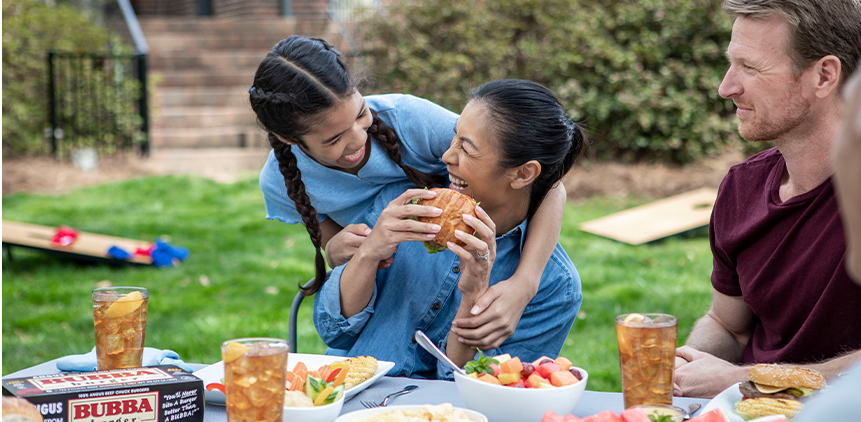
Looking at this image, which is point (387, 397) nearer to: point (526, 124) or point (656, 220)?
point (526, 124)

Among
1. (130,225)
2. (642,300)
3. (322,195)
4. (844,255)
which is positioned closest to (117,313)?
(322,195)

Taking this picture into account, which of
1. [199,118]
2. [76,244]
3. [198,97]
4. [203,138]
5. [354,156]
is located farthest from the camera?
[198,97]

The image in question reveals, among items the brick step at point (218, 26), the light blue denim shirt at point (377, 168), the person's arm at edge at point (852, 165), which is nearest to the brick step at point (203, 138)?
the brick step at point (218, 26)

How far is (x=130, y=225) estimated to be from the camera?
734cm

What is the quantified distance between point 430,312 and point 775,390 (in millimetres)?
1158

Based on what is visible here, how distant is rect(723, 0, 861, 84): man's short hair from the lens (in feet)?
6.95

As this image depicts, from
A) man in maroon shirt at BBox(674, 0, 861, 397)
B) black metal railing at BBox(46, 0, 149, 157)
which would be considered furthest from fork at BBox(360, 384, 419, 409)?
black metal railing at BBox(46, 0, 149, 157)

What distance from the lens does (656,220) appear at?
6.98 meters

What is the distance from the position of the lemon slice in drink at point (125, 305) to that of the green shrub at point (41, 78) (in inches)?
366

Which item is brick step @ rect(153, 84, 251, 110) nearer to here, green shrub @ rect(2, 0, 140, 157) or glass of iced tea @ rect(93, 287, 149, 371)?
green shrub @ rect(2, 0, 140, 157)

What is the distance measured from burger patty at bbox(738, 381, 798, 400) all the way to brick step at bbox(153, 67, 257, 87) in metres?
12.0

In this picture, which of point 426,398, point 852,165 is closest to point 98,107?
point 426,398

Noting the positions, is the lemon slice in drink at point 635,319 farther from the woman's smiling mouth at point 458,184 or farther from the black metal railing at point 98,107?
the black metal railing at point 98,107

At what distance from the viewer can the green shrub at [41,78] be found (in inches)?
390
